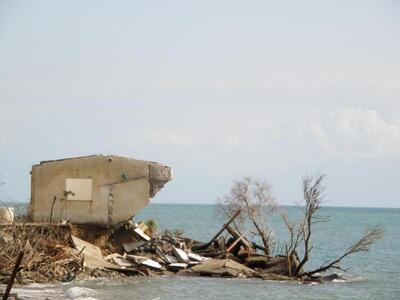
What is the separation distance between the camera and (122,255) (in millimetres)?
33844

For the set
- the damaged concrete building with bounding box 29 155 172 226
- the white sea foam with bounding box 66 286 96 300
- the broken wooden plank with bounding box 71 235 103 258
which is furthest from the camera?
the damaged concrete building with bounding box 29 155 172 226

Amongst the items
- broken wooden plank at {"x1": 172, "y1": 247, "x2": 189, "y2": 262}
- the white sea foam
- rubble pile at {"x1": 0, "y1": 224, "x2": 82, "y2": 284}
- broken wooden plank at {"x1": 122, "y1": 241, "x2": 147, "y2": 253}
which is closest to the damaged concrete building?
broken wooden plank at {"x1": 122, "y1": 241, "x2": 147, "y2": 253}

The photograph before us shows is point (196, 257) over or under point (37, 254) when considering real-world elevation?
under

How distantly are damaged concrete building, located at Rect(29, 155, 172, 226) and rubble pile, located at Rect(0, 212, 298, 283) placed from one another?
2.43 feet

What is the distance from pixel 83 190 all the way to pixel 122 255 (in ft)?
10.3

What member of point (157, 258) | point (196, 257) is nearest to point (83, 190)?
point (157, 258)

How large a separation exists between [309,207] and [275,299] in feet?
16.3

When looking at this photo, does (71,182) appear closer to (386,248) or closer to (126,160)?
(126,160)

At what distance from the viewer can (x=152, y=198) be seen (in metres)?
34.6

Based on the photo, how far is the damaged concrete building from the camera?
33.8 meters

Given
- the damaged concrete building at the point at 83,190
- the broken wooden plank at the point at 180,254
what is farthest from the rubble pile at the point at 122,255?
the damaged concrete building at the point at 83,190

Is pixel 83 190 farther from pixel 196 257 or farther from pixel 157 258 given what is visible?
pixel 196 257

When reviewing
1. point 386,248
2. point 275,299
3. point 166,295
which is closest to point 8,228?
point 166,295

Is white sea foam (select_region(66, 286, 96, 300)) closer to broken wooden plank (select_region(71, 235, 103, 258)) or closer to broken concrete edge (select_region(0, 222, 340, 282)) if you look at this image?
broken concrete edge (select_region(0, 222, 340, 282))
